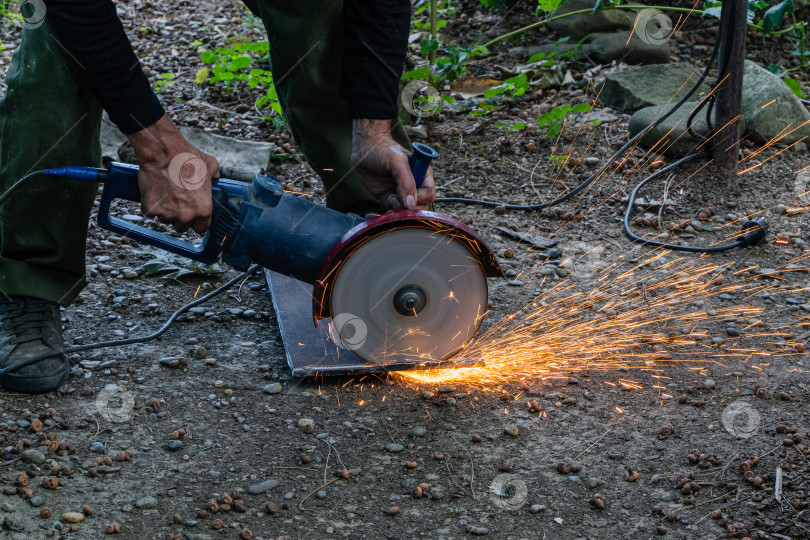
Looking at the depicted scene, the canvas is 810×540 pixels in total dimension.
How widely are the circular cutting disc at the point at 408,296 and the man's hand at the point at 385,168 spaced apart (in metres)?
0.13

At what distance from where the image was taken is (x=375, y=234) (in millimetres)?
2322

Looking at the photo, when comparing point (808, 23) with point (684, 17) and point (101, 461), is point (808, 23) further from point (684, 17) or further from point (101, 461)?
point (101, 461)

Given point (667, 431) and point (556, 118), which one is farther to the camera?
point (556, 118)

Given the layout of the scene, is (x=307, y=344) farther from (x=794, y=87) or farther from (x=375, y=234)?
(x=794, y=87)

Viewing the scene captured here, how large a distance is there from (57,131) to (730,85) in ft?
Result: 9.52

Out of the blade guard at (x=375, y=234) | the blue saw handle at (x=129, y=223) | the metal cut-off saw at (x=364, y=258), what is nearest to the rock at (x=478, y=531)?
the metal cut-off saw at (x=364, y=258)

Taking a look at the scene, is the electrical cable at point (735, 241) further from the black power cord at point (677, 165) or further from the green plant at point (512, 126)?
the green plant at point (512, 126)

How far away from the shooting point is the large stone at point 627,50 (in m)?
5.26

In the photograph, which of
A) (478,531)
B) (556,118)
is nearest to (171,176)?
(478,531)

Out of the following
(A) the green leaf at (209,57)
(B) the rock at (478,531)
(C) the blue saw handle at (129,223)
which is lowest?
(B) the rock at (478,531)

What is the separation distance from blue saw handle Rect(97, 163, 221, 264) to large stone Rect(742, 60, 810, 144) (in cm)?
310

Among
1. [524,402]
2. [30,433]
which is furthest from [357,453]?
[30,433]

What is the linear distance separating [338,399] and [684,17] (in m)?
4.29

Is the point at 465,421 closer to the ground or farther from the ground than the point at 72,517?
closer to the ground
